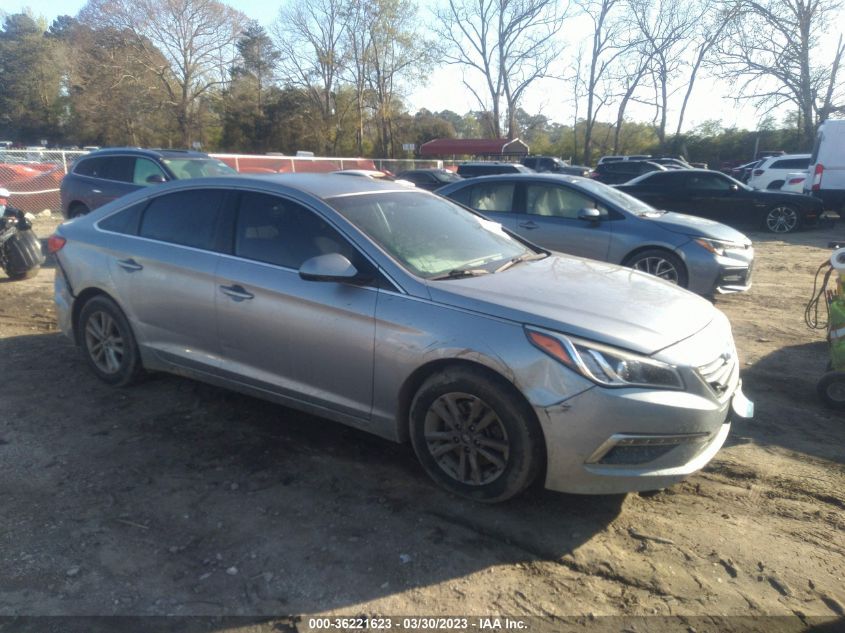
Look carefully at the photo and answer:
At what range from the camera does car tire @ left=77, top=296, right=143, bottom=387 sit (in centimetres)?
472

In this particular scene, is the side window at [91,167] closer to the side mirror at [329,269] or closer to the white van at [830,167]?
the side mirror at [329,269]

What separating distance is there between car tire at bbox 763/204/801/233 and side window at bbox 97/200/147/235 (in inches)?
583

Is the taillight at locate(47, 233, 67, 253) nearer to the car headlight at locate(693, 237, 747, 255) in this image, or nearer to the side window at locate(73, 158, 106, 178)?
the car headlight at locate(693, 237, 747, 255)

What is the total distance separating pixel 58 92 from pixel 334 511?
67650 millimetres

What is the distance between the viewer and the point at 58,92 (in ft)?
192

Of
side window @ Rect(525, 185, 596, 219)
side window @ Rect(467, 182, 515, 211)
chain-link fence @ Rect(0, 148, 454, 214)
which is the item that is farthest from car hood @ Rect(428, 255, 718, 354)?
chain-link fence @ Rect(0, 148, 454, 214)

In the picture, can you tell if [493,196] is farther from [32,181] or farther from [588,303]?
[32,181]

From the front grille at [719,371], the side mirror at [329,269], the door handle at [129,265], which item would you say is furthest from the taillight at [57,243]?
the front grille at [719,371]

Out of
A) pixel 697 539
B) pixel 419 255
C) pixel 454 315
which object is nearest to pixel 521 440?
pixel 454 315

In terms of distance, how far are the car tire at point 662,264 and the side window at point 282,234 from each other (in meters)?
4.88

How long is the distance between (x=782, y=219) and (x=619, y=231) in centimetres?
986

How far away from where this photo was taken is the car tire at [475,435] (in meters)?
3.11

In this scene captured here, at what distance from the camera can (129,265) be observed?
4617 mm

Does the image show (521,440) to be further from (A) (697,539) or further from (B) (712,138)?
(B) (712,138)
